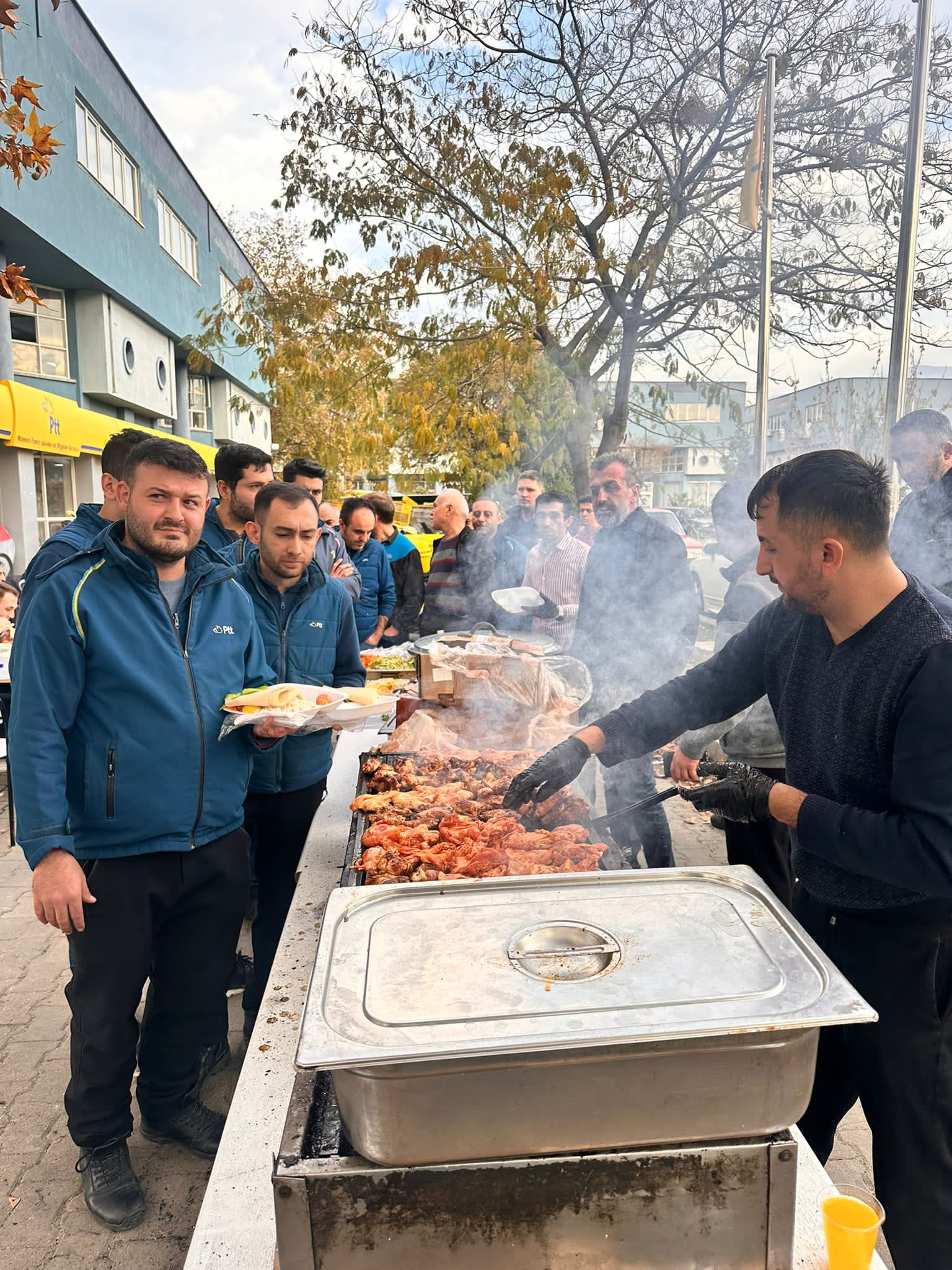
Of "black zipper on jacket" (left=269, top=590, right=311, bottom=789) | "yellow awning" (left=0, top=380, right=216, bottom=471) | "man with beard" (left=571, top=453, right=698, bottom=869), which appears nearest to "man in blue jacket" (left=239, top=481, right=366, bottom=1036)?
"black zipper on jacket" (left=269, top=590, right=311, bottom=789)

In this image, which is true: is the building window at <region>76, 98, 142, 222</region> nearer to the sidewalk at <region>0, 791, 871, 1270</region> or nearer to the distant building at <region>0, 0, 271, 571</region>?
the distant building at <region>0, 0, 271, 571</region>

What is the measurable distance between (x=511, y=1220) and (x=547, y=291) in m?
7.48

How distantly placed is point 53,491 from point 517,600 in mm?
13950

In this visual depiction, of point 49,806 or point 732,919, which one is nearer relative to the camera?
point 732,919

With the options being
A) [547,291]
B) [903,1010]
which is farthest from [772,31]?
[903,1010]

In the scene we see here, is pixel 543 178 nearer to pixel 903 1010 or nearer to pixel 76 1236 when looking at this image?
pixel 903 1010

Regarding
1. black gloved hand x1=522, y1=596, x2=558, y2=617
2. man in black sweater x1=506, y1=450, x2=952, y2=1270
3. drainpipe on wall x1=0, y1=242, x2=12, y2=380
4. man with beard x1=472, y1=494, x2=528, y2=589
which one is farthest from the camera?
drainpipe on wall x1=0, y1=242, x2=12, y2=380

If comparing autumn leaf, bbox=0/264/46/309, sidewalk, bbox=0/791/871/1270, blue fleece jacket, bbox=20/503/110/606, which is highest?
autumn leaf, bbox=0/264/46/309

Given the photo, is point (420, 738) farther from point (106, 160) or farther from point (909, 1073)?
point (106, 160)

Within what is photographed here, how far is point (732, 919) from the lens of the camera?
59.1 inches

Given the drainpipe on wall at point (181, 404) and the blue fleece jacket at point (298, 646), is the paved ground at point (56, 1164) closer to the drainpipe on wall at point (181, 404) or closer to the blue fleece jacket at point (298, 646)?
the blue fleece jacket at point (298, 646)

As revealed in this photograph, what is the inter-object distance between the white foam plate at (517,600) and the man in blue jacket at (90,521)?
3.22m

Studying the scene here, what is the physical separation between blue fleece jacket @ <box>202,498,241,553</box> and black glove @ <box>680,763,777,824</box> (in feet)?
9.73

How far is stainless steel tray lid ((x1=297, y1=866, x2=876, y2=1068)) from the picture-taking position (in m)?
1.16
